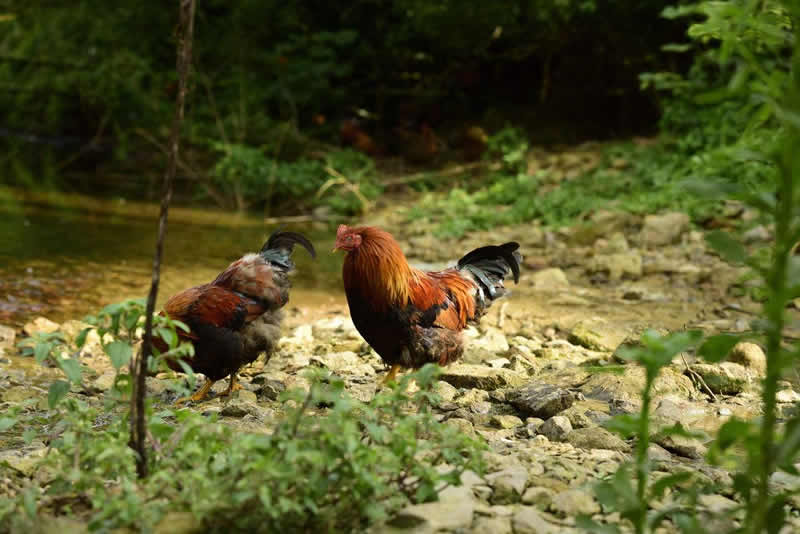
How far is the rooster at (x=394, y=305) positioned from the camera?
452cm

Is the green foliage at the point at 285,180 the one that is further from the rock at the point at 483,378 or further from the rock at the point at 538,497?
the rock at the point at 538,497

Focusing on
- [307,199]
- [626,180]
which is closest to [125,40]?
[307,199]

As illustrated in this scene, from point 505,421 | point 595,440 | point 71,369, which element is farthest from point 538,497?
point 71,369

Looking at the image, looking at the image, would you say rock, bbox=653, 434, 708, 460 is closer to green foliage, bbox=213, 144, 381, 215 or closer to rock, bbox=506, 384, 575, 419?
rock, bbox=506, 384, 575, 419

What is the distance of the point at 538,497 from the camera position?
260cm

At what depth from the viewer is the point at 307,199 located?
13219 millimetres

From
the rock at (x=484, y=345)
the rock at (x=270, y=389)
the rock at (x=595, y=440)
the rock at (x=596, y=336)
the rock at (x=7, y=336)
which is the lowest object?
the rock at (x=7, y=336)

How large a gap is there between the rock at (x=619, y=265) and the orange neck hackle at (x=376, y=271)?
13.5 feet

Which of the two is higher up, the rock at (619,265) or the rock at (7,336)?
the rock at (619,265)

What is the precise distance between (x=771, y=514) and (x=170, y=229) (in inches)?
385

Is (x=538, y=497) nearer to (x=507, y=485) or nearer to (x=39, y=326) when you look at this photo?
(x=507, y=485)

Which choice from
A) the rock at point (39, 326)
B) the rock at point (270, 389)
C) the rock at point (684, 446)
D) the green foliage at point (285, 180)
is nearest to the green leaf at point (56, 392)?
the rock at point (270, 389)

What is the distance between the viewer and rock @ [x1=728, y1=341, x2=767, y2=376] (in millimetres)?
4680

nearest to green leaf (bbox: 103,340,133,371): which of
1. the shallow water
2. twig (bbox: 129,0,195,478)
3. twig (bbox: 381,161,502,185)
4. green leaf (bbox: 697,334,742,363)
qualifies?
twig (bbox: 129,0,195,478)
